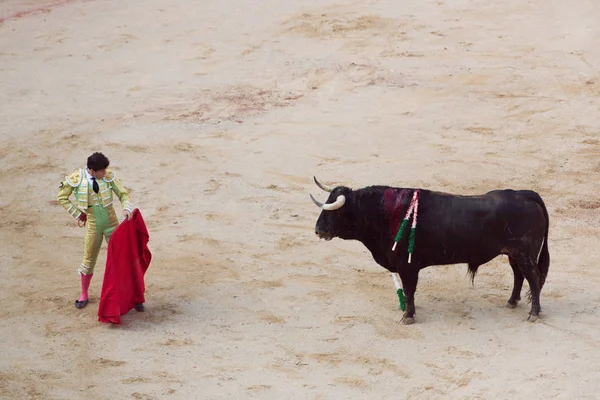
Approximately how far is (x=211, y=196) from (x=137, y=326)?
285 centimetres

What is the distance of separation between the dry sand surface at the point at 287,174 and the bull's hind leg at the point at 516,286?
7 centimetres

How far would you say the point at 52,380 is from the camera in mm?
7793

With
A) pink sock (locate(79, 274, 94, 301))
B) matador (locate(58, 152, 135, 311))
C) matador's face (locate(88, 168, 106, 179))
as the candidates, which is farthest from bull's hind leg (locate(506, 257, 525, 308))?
pink sock (locate(79, 274, 94, 301))

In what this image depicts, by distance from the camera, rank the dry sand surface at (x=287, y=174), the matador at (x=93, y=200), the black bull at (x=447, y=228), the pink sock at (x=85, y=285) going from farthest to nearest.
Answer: the pink sock at (x=85, y=285) → the matador at (x=93, y=200) → the black bull at (x=447, y=228) → the dry sand surface at (x=287, y=174)

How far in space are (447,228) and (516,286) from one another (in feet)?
2.62

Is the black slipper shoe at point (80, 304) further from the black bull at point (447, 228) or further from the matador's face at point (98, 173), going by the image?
the black bull at point (447, 228)

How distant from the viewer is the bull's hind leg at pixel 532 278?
27.4 feet

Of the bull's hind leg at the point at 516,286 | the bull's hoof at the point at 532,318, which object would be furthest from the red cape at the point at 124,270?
the bull's hoof at the point at 532,318

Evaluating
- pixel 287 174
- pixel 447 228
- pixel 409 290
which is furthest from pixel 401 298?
pixel 287 174

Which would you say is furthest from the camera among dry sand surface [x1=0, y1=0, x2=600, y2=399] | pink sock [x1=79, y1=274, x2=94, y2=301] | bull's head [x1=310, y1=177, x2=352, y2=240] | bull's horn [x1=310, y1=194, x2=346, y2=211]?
pink sock [x1=79, y1=274, x2=94, y2=301]

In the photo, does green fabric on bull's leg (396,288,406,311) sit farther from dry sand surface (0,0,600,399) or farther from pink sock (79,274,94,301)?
pink sock (79,274,94,301)

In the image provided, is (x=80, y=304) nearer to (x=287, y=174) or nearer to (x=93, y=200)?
(x=93, y=200)

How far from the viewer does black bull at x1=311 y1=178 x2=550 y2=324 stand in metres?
8.32

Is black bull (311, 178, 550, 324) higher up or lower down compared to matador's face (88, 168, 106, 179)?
lower down
